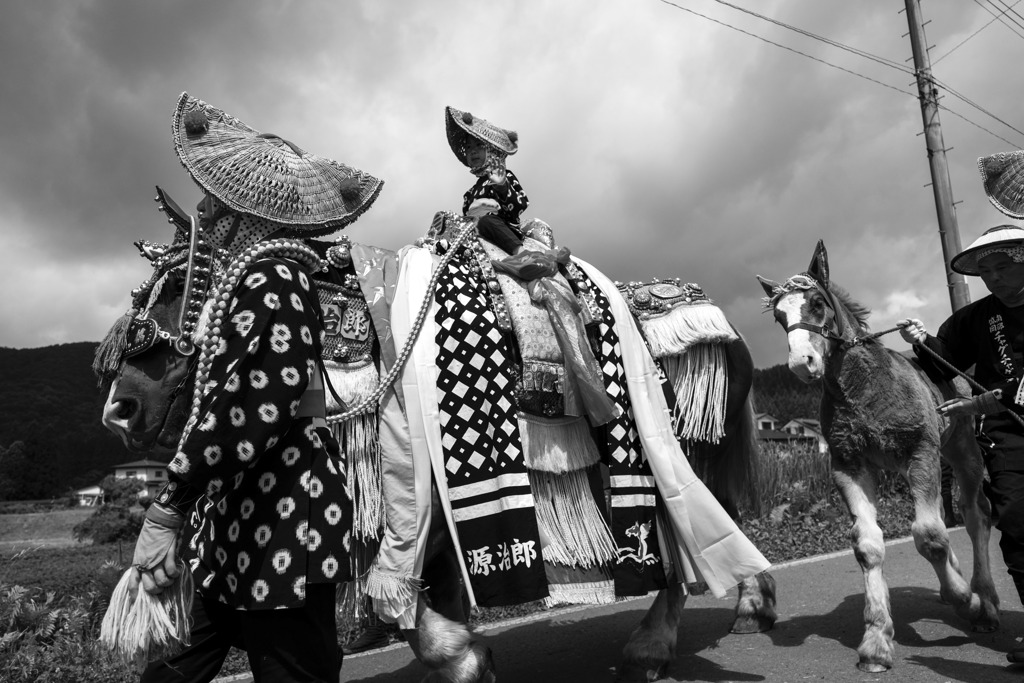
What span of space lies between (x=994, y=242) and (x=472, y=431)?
111 inches

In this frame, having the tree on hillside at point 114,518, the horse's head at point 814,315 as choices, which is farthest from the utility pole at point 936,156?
the tree on hillside at point 114,518

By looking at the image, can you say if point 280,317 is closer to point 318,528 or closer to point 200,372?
point 200,372

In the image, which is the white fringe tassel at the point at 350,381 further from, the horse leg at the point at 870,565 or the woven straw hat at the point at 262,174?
the horse leg at the point at 870,565

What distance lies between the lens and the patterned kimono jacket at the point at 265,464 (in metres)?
2.02

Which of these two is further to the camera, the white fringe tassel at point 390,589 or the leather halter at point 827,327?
the leather halter at point 827,327

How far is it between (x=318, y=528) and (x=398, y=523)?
83 cm

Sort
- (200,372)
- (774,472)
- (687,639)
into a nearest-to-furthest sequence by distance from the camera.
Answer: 1. (200,372)
2. (687,639)
3. (774,472)

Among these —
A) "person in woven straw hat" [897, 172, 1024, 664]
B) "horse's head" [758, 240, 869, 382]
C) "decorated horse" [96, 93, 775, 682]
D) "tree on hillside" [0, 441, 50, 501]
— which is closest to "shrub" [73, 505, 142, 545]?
"tree on hillside" [0, 441, 50, 501]

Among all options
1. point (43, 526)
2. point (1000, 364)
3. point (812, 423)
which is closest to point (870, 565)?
point (1000, 364)

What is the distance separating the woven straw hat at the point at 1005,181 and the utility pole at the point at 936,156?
5.29 m

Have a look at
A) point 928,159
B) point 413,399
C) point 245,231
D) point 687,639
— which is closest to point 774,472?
point 928,159

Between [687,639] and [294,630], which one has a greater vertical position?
[294,630]

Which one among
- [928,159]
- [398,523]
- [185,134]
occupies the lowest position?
[398,523]

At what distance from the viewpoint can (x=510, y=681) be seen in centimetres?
419
